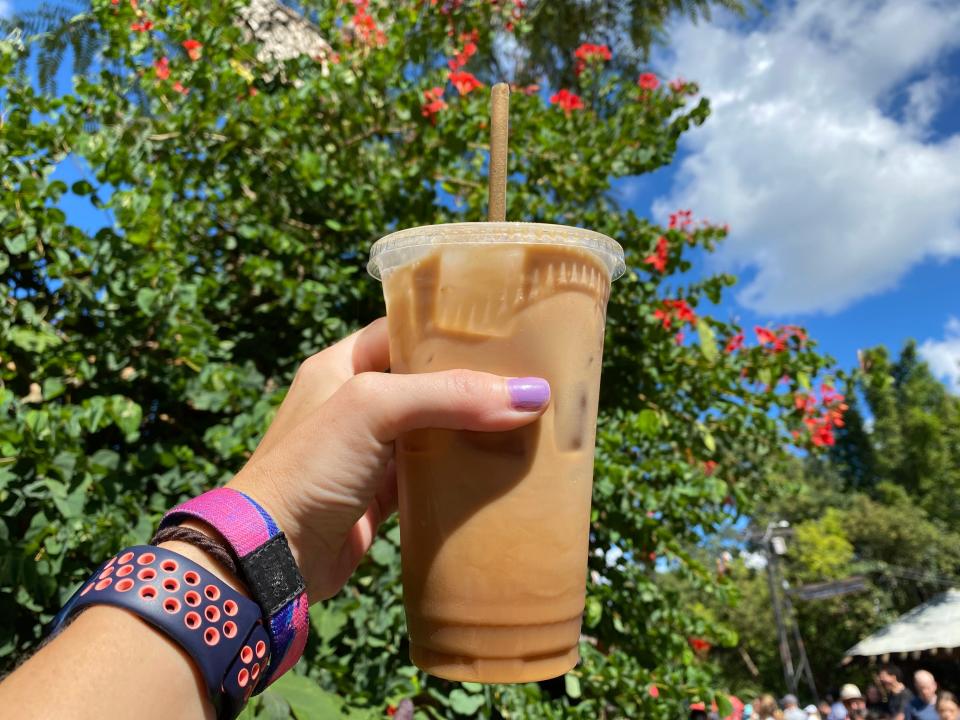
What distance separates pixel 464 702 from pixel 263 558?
5.52 ft

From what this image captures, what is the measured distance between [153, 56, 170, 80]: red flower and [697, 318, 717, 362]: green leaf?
9.42 feet

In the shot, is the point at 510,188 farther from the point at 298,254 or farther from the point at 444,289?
the point at 444,289

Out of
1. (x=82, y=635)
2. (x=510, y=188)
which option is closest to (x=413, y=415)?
(x=82, y=635)

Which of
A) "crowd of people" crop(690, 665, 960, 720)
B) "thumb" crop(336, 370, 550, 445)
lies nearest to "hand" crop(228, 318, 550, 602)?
"thumb" crop(336, 370, 550, 445)

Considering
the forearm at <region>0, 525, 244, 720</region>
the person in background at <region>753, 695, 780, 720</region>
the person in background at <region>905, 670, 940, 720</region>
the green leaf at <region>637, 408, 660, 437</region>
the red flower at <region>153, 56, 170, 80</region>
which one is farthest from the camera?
the person in background at <region>753, 695, 780, 720</region>

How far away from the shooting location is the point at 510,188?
134 inches

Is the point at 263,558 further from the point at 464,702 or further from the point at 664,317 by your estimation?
the point at 664,317

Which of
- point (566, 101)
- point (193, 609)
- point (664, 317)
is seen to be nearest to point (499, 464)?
point (193, 609)

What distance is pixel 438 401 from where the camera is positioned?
3.25ft

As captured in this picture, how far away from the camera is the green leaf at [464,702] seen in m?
2.33

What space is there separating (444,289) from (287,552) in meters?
0.46

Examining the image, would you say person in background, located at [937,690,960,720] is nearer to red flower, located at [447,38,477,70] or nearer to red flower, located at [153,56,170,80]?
red flower, located at [447,38,477,70]

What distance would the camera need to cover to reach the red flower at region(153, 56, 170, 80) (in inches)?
129

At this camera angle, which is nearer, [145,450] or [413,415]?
[413,415]
